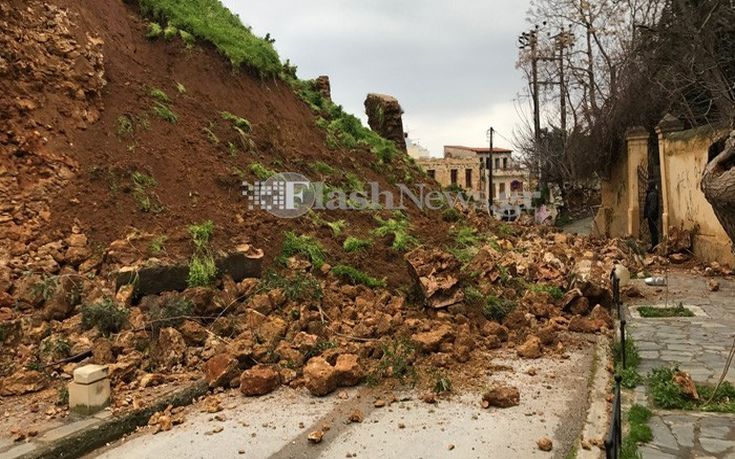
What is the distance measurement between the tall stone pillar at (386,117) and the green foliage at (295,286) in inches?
492

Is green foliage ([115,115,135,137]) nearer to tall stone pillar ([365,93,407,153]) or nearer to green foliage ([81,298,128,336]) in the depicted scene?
green foliage ([81,298,128,336])

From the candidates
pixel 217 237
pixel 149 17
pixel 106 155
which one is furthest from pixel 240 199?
pixel 149 17

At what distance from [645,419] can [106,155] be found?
26.0 ft

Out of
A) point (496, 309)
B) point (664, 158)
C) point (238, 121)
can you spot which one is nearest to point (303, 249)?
point (496, 309)

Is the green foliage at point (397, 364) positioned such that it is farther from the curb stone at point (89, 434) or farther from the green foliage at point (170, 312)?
the green foliage at point (170, 312)

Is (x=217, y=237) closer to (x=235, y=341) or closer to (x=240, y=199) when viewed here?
(x=240, y=199)

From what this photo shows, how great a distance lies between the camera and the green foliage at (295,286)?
705cm

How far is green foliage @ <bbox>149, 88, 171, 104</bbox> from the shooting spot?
33.9ft

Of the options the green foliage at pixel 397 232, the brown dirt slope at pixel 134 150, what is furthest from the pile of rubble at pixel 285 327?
the green foliage at pixel 397 232

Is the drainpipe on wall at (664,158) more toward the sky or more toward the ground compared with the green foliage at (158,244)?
more toward the sky

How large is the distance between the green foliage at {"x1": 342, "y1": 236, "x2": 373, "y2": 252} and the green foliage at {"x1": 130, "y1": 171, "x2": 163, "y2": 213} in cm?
279

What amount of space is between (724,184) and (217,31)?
42.4ft

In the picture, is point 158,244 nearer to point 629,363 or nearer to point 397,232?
point 397,232

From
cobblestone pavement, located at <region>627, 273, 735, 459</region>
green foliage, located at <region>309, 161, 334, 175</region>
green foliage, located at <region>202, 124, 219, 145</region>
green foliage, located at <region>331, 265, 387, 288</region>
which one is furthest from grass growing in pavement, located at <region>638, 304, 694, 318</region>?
green foliage, located at <region>202, 124, 219, 145</region>
